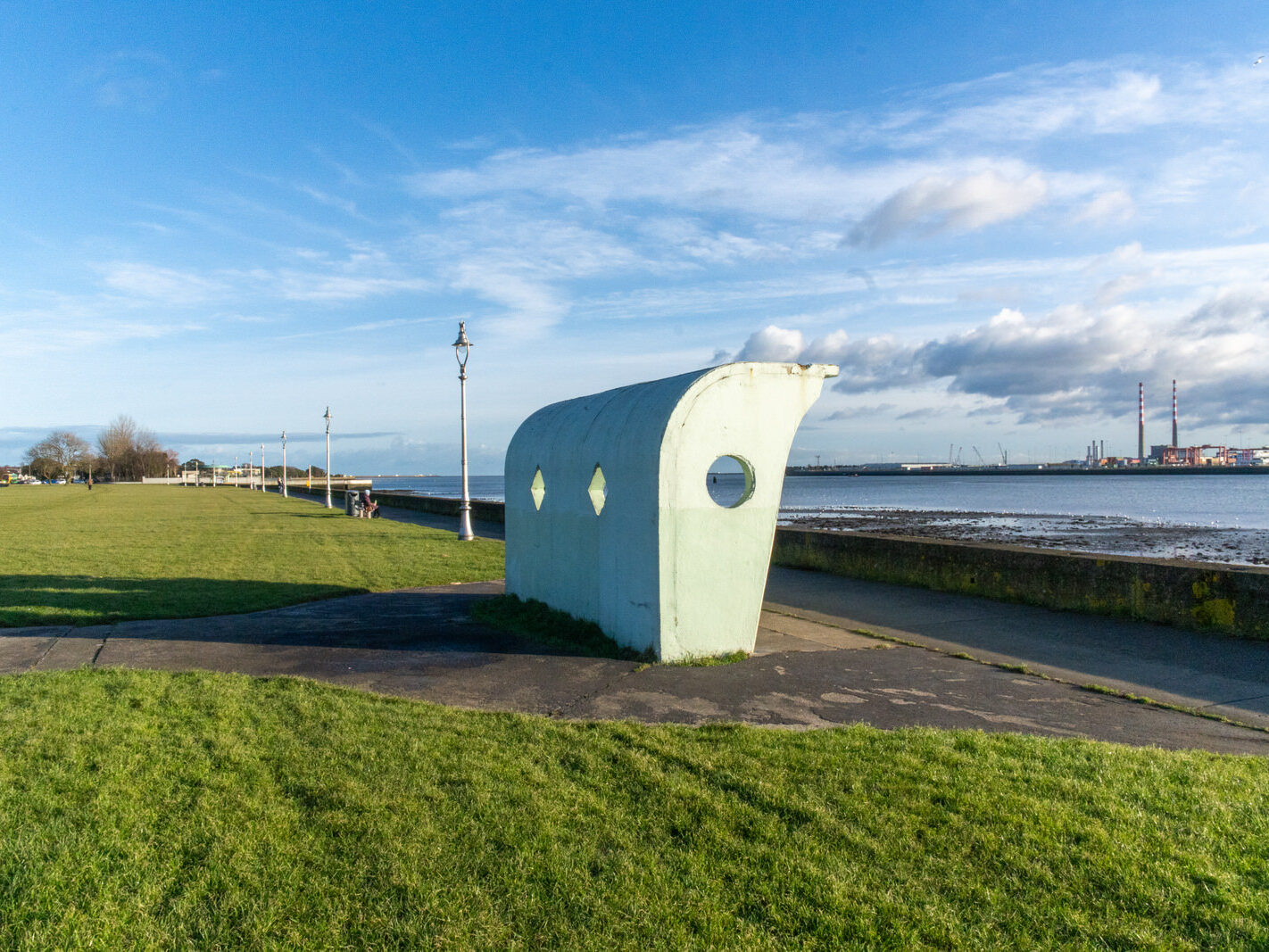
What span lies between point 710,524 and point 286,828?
15.2 ft

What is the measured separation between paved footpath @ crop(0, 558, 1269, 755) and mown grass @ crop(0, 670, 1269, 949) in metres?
0.73

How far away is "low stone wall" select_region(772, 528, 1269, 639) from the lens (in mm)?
8320

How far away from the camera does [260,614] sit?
10.2 m

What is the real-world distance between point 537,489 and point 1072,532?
105 feet

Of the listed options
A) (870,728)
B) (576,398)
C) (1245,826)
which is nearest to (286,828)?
(870,728)

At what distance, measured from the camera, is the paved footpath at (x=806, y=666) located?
5.78 m

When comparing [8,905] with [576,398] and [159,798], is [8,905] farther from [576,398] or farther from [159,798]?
[576,398]

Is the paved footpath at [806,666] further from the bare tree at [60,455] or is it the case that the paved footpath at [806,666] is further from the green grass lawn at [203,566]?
the bare tree at [60,455]

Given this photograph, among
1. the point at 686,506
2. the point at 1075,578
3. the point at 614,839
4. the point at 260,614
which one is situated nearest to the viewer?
the point at 614,839

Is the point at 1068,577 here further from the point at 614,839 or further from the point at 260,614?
the point at 260,614

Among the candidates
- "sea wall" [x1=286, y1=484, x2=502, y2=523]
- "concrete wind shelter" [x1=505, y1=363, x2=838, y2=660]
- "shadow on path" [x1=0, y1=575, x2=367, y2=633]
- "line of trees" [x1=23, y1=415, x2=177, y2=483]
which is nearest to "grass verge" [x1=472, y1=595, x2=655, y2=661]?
"concrete wind shelter" [x1=505, y1=363, x2=838, y2=660]

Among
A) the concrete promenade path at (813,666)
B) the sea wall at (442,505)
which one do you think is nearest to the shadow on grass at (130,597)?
the concrete promenade path at (813,666)

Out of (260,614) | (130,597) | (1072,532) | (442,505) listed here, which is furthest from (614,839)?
(1072,532)

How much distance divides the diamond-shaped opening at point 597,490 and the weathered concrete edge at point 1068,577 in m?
5.46
